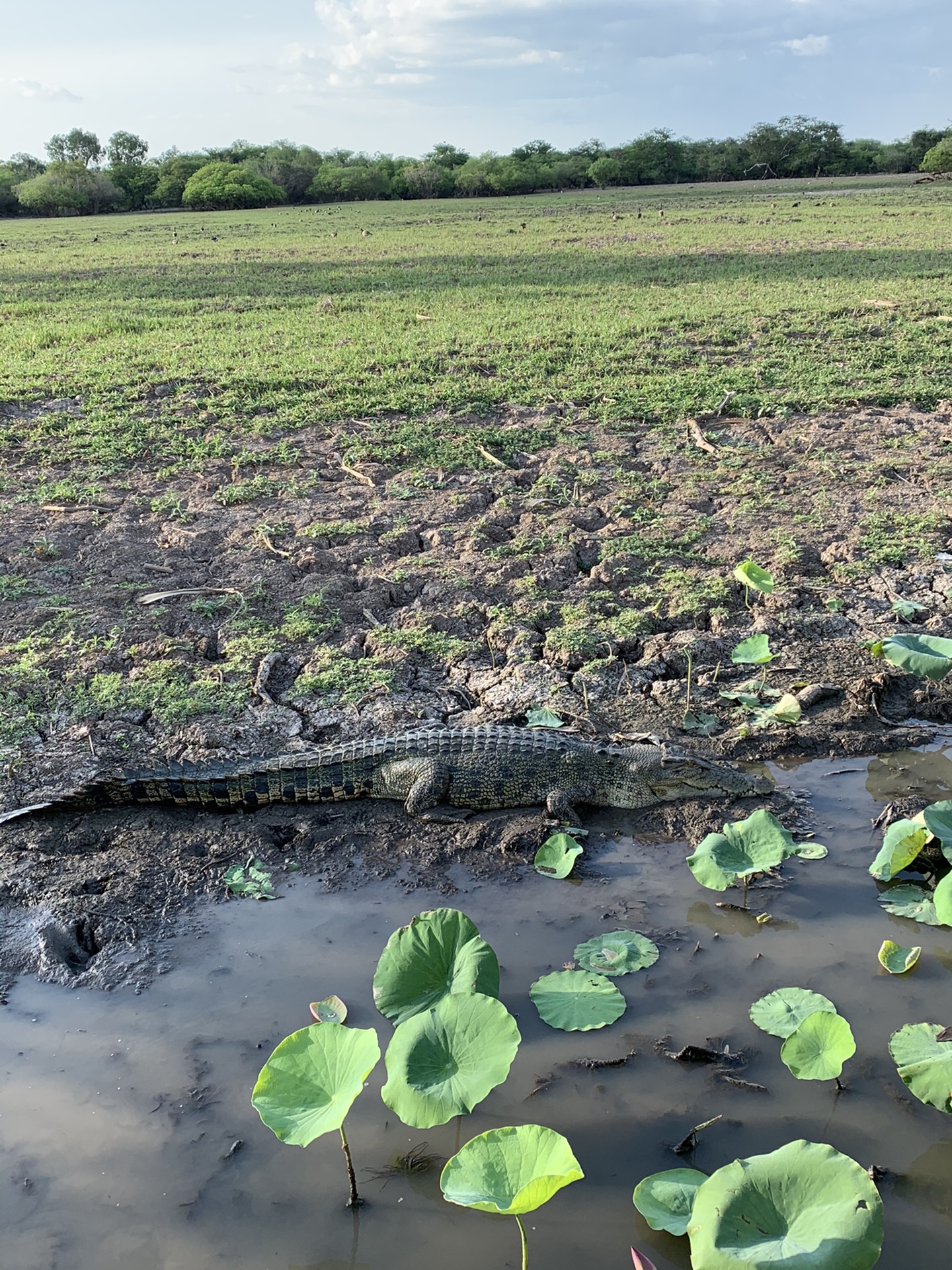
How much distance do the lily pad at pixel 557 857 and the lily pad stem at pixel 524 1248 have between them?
1.24 m

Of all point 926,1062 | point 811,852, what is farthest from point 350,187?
point 926,1062

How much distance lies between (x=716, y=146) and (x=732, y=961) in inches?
1788

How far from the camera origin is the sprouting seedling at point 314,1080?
2.13m

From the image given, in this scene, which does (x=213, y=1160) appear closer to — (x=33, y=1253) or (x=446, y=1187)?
(x=33, y=1253)

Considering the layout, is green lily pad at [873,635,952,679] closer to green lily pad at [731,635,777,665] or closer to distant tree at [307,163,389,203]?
green lily pad at [731,635,777,665]

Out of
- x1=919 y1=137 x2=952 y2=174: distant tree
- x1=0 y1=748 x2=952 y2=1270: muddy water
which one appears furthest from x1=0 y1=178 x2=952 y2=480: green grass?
x1=919 y1=137 x2=952 y2=174: distant tree

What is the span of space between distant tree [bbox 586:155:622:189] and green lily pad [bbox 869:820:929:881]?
121ft

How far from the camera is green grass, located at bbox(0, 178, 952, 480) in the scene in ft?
23.3

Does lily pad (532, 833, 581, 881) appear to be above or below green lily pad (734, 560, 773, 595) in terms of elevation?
below

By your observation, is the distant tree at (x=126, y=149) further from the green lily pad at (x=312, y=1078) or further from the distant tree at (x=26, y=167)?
the green lily pad at (x=312, y=1078)

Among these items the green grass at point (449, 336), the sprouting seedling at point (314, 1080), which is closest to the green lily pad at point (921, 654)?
the sprouting seedling at point (314, 1080)

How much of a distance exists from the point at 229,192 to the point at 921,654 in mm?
32991

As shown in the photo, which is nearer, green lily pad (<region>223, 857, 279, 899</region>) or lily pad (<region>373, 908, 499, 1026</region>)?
lily pad (<region>373, 908, 499, 1026</region>)

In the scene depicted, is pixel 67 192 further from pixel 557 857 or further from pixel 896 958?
pixel 896 958
